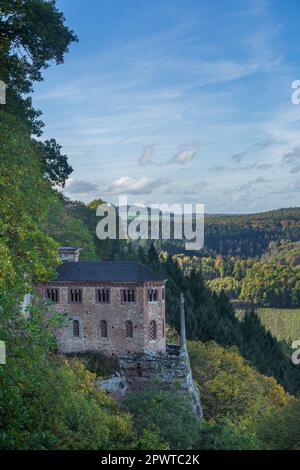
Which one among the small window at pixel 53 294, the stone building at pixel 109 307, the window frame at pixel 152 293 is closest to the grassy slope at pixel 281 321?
the window frame at pixel 152 293

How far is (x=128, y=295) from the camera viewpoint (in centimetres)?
→ 4559

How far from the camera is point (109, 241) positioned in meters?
88.7

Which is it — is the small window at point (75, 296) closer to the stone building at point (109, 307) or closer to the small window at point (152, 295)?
the stone building at point (109, 307)

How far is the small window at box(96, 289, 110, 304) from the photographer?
4591cm

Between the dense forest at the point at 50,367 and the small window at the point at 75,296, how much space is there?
4202 mm

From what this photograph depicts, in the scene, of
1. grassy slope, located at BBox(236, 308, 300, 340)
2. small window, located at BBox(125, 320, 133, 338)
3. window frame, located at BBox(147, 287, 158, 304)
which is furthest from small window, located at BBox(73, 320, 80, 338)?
grassy slope, located at BBox(236, 308, 300, 340)

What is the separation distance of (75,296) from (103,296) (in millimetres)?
2208

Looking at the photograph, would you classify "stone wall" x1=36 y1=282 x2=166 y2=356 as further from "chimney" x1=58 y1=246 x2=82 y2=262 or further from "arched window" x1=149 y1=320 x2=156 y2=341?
"chimney" x1=58 y1=246 x2=82 y2=262

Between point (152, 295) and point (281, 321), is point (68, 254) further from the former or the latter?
point (281, 321)

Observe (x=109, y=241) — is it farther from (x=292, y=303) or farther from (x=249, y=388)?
(x=292, y=303)

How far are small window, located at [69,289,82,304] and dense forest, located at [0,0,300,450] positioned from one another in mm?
4202
